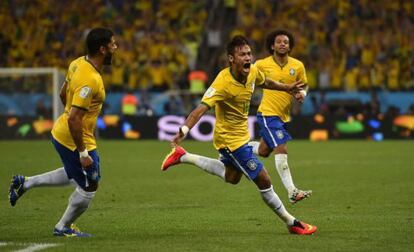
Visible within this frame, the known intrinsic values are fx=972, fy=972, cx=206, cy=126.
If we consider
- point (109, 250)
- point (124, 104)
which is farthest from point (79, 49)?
point (109, 250)

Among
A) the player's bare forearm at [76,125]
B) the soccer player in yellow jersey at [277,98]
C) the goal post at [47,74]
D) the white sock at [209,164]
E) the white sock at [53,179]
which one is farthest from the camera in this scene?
the goal post at [47,74]

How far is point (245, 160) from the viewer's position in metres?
10.0

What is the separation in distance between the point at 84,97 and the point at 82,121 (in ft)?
0.77

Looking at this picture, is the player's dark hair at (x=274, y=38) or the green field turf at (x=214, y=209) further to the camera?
the player's dark hair at (x=274, y=38)

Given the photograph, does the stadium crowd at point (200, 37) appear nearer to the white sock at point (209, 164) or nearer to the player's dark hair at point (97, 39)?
the white sock at point (209, 164)

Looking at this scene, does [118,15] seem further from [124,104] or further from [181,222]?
[181,222]

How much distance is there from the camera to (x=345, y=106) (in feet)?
91.4

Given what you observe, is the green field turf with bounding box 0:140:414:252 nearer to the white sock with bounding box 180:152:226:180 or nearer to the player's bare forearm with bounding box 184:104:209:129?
the white sock with bounding box 180:152:226:180

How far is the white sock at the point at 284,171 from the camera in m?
12.6

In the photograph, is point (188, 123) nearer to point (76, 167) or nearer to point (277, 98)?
point (76, 167)

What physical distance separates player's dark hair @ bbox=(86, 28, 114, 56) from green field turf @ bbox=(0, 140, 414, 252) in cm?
186

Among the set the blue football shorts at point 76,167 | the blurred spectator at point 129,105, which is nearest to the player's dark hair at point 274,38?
the blue football shorts at point 76,167

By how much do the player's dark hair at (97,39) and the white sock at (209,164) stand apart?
232 centimetres

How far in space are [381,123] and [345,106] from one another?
113cm
